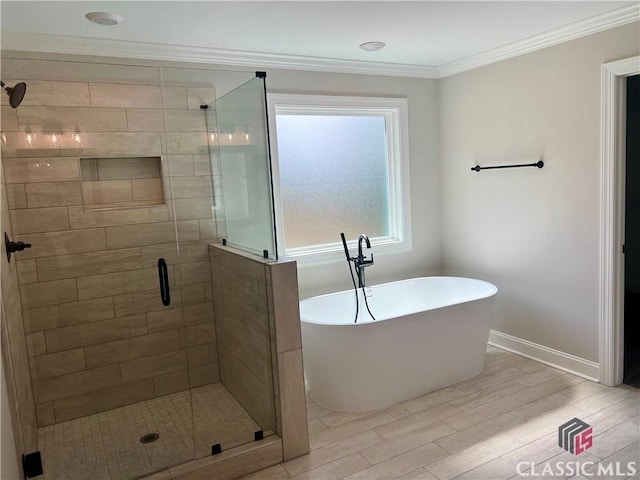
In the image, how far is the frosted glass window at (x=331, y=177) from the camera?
385 cm

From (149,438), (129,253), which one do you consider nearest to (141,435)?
(149,438)

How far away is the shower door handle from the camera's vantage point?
327cm

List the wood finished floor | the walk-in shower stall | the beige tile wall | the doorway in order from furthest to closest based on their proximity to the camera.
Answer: the doorway, the walk-in shower stall, the beige tile wall, the wood finished floor

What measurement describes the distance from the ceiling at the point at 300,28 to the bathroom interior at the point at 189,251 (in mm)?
99

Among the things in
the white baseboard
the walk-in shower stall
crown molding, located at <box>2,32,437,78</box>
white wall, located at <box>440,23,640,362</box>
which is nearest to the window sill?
white wall, located at <box>440,23,640,362</box>

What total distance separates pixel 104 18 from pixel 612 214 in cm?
331

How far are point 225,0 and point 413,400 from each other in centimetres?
269

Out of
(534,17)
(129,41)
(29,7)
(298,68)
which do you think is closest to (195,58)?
(129,41)

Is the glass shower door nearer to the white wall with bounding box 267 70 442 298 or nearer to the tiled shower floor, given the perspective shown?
the white wall with bounding box 267 70 442 298

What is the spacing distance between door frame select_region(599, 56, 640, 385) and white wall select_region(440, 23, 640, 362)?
0.19 ft

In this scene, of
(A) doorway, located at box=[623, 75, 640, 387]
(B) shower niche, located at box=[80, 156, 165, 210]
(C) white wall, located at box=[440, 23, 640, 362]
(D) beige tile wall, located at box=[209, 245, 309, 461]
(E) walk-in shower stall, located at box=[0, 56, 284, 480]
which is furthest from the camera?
(A) doorway, located at box=[623, 75, 640, 387]

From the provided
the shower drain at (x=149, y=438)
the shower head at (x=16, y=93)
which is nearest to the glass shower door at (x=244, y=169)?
the shower head at (x=16, y=93)

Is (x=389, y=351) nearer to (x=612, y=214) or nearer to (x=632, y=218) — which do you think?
(x=612, y=214)

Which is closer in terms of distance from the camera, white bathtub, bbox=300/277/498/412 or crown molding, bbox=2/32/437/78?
crown molding, bbox=2/32/437/78
